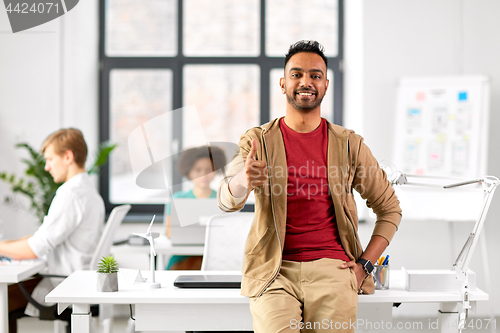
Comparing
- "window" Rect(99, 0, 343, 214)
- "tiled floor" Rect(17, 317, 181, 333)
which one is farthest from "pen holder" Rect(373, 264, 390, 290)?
"window" Rect(99, 0, 343, 214)

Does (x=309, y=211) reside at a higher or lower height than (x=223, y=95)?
lower

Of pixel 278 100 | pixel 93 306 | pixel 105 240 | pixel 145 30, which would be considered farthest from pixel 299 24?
pixel 93 306

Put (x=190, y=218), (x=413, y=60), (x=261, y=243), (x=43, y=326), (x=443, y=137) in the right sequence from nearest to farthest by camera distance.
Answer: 1. (x=261, y=243)
2. (x=190, y=218)
3. (x=43, y=326)
4. (x=443, y=137)
5. (x=413, y=60)

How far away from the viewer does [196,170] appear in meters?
2.04

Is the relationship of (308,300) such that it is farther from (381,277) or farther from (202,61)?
(202,61)

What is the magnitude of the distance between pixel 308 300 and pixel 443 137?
2537mm

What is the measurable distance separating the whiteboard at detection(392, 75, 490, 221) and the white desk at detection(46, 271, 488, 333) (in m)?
1.81

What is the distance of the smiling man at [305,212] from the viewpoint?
5.11 feet

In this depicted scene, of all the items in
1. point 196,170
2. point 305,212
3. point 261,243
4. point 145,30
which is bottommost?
point 261,243

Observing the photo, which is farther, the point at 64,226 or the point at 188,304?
the point at 64,226

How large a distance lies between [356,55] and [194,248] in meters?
2.30

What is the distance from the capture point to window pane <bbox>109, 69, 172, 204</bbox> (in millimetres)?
4574

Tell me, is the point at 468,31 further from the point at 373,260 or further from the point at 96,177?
the point at 96,177

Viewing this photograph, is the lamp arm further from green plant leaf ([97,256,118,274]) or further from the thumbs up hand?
green plant leaf ([97,256,118,274])
